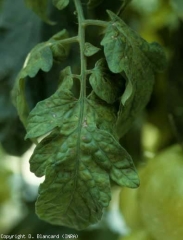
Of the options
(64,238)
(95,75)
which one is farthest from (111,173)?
(64,238)

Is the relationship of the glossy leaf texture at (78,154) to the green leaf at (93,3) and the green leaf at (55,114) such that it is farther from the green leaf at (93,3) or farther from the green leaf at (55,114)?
the green leaf at (93,3)

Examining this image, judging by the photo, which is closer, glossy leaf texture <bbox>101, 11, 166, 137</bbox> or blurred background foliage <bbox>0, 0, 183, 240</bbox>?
glossy leaf texture <bbox>101, 11, 166, 137</bbox>

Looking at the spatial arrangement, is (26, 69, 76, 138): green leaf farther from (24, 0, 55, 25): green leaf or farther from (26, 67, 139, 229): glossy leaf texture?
(24, 0, 55, 25): green leaf

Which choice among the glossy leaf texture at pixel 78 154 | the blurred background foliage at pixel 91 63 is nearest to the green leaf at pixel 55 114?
the glossy leaf texture at pixel 78 154

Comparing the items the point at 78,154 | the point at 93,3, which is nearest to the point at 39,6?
the point at 93,3

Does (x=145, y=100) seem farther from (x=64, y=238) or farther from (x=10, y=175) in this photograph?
(x=10, y=175)

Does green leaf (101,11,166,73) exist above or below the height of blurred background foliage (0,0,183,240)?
above

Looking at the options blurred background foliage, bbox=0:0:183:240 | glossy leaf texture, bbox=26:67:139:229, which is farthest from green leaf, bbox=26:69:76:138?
blurred background foliage, bbox=0:0:183:240
